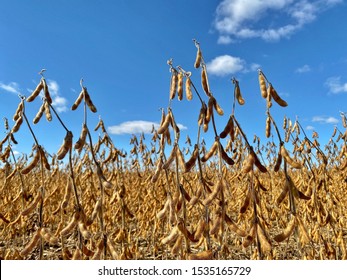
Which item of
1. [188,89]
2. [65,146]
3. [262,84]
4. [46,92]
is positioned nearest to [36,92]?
[46,92]

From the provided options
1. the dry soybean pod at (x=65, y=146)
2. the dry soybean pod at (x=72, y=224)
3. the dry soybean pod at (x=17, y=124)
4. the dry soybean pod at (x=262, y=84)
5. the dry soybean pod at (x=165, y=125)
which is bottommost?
the dry soybean pod at (x=72, y=224)

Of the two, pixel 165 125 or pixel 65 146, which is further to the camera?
pixel 165 125

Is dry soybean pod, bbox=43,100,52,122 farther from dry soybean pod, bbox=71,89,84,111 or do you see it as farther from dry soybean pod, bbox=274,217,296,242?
dry soybean pod, bbox=274,217,296,242

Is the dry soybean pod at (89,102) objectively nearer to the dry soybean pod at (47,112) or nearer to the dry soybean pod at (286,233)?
the dry soybean pod at (47,112)

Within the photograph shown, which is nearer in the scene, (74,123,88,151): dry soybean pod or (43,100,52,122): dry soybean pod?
(74,123,88,151): dry soybean pod

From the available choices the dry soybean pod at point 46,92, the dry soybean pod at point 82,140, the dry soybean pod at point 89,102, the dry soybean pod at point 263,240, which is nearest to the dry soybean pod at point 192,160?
the dry soybean pod at point 263,240

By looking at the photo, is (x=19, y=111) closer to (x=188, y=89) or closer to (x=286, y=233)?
(x=188, y=89)

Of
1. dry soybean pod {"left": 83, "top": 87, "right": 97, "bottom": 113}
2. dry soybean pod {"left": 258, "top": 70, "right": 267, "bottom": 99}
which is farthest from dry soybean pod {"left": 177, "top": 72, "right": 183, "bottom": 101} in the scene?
dry soybean pod {"left": 83, "top": 87, "right": 97, "bottom": 113}

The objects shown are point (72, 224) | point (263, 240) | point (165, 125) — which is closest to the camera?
point (263, 240)

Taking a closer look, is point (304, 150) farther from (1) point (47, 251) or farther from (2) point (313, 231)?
(1) point (47, 251)

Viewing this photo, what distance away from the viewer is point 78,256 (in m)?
1.43

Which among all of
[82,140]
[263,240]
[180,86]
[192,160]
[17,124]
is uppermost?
[180,86]

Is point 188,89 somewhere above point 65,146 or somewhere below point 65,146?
above
